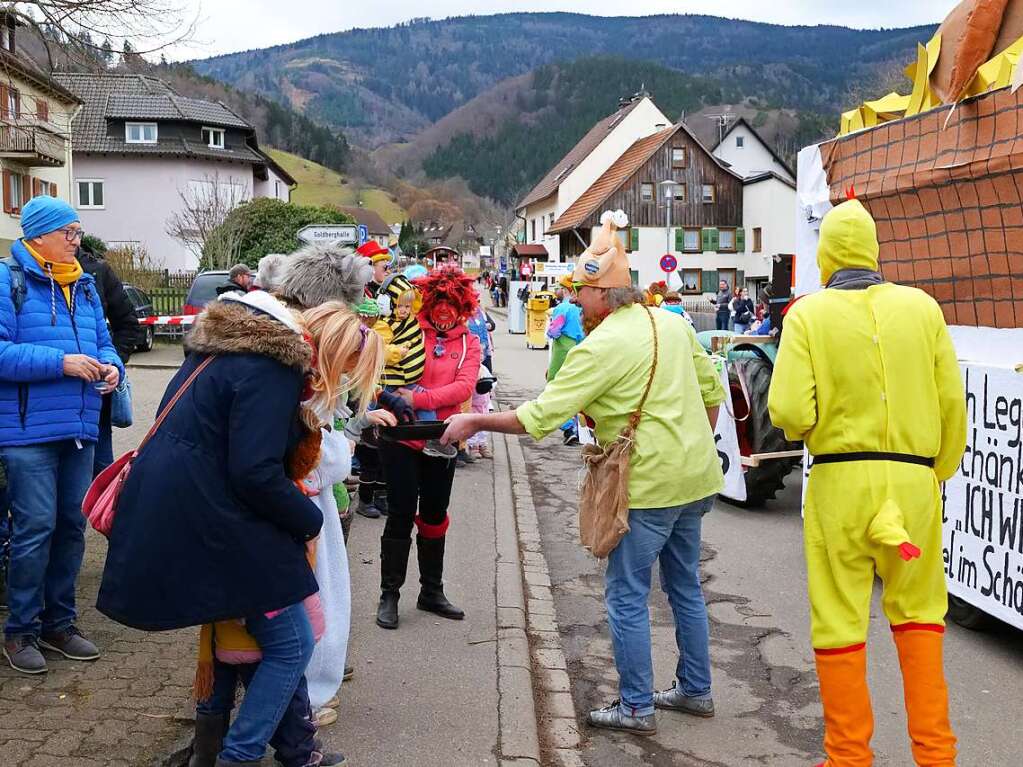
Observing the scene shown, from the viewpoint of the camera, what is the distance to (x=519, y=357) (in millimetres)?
26484

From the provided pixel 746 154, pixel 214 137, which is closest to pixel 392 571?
pixel 214 137

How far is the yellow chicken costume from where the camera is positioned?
3.69m

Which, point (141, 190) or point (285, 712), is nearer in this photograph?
point (285, 712)

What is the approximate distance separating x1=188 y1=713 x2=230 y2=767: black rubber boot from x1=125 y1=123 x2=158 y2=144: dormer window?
61212mm

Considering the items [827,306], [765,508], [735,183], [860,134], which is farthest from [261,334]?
[735,183]

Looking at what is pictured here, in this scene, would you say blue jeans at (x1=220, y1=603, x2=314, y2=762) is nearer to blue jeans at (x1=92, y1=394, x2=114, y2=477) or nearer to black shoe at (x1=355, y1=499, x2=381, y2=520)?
blue jeans at (x1=92, y1=394, x2=114, y2=477)

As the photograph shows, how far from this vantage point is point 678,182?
57000 millimetres

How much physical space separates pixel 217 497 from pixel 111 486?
1.63ft

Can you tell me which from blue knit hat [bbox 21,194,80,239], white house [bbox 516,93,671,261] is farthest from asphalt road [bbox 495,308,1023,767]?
white house [bbox 516,93,671,261]

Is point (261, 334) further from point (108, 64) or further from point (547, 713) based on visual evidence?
point (108, 64)

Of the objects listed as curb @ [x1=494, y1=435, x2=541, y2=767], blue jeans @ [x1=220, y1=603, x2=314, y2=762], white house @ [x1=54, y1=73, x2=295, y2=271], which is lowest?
curb @ [x1=494, y1=435, x2=541, y2=767]

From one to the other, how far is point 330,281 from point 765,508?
6.15m

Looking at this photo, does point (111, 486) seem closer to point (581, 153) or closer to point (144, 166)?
point (144, 166)

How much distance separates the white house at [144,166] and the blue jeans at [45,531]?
5655 cm
